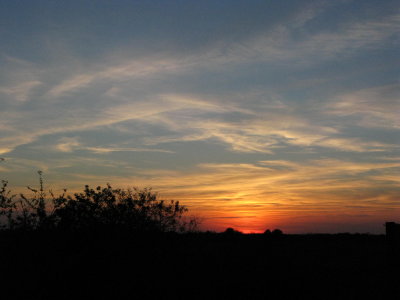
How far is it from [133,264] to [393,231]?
7.86 m

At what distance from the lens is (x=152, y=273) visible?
12.7 metres

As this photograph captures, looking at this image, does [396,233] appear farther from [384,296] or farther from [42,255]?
[42,255]

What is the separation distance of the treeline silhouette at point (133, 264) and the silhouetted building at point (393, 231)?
0.32m

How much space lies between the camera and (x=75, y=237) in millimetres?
13969

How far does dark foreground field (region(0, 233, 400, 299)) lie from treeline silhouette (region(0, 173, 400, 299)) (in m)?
0.03

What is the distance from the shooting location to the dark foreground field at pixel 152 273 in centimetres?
1187

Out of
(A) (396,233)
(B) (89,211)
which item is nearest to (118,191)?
(B) (89,211)

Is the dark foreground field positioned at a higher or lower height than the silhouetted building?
lower

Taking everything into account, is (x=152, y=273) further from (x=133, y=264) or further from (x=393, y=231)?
(x=393, y=231)

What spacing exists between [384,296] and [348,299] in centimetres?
135

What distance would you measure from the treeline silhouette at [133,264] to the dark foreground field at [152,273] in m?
0.03

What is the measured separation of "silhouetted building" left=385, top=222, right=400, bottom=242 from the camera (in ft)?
38.9

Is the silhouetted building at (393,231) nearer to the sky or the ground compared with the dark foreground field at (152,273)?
nearer to the sky

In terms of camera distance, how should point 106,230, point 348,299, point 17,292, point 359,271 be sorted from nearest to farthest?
point 17,292, point 348,299, point 106,230, point 359,271
